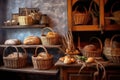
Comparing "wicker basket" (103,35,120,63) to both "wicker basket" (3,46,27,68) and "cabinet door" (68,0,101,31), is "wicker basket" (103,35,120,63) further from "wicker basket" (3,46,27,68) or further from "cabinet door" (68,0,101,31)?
"wicker basket" (3,46,27,68)

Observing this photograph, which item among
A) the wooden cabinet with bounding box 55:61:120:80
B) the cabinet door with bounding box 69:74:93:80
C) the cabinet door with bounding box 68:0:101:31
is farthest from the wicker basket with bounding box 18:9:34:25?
the cabinet door with bounding box 69:74:93:80

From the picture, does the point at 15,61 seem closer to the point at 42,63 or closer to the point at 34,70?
the point at 34,70

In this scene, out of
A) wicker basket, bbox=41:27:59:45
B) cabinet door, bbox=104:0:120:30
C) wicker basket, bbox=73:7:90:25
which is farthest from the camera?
wicker basket, bbox=41:27:59:45

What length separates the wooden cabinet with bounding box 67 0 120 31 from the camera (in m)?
2.64

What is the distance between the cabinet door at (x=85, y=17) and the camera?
8.84 ft

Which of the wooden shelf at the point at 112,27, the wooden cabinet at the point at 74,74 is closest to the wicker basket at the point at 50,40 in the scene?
the wooden cabinet at the point at 74,74

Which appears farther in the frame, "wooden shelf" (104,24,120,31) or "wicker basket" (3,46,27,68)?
"wicker basket" (3,46,27,68)

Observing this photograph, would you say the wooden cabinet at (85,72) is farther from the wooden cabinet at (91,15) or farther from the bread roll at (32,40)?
the bread roll at (32,40)

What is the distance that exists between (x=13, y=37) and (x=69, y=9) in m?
1.22

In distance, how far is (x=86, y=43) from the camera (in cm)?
304

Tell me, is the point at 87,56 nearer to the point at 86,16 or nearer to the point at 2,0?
the point at 86,16

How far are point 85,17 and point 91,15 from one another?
135 mm

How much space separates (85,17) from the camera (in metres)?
2.75

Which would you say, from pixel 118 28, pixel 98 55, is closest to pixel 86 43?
pixel 98 55
